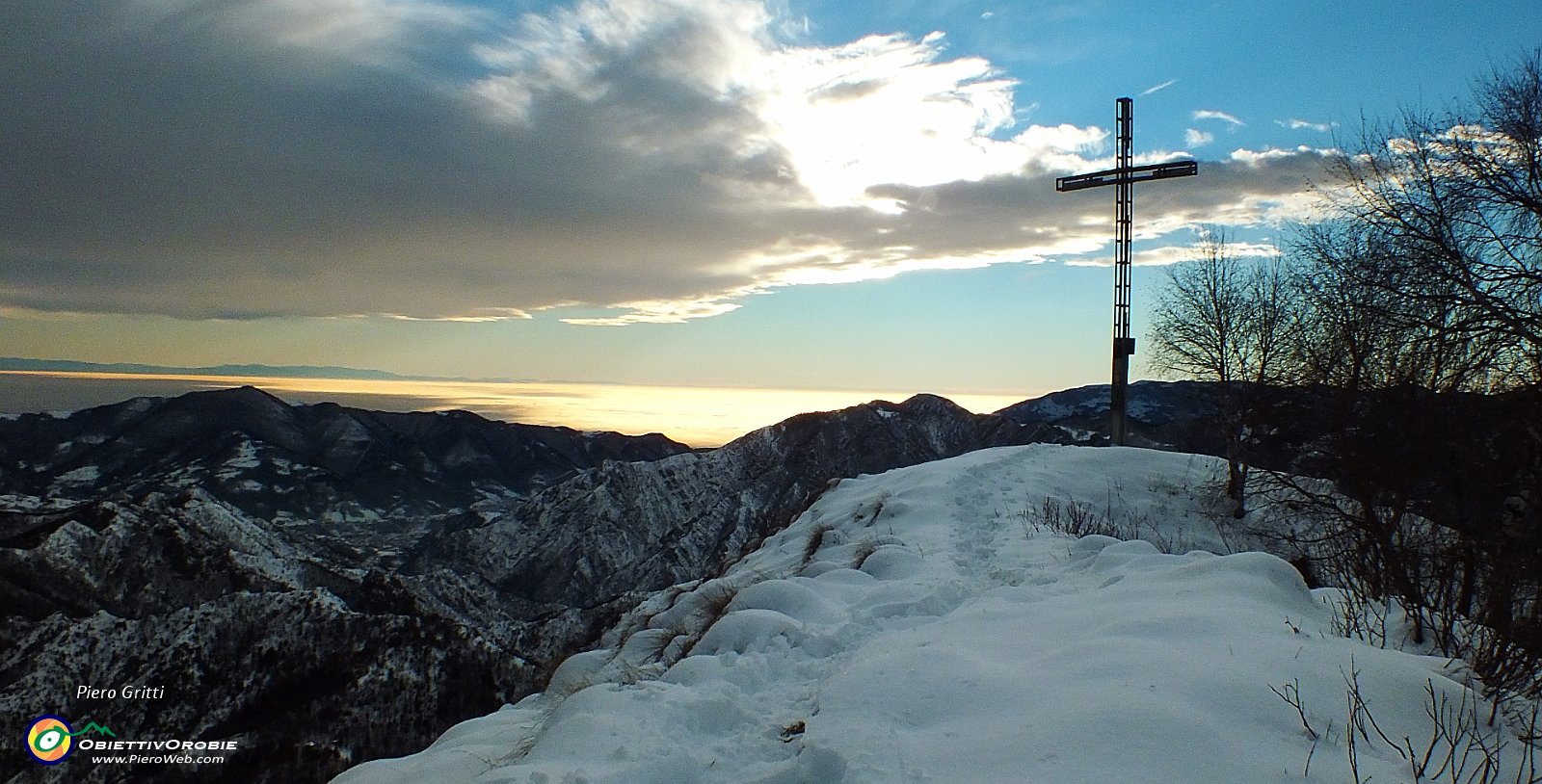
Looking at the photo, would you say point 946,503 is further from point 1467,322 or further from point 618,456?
point 618,456

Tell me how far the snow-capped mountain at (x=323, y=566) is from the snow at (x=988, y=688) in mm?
6093

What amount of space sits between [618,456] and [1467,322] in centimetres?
18245

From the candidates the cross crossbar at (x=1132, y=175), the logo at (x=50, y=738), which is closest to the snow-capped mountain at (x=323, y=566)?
the logo at (x=50, y=738)

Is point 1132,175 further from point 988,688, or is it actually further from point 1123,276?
point 988,688

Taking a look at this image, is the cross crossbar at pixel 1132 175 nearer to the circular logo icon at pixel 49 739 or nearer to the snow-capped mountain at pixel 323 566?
the snow-capped mountain at pixel 323 566

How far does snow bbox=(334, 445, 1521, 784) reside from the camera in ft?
11.8

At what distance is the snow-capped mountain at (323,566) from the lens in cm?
2381

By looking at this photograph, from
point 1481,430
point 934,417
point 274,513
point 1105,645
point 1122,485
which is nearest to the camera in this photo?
point 1105,645

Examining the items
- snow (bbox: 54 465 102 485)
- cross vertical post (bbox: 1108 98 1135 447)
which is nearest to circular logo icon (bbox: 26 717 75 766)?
cross vertical post (bbox: 1108 98 1135 447)

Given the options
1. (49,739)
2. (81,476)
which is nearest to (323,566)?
(49,739)

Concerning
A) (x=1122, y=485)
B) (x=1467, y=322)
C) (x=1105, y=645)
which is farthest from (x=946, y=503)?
(x=1105, y=645)

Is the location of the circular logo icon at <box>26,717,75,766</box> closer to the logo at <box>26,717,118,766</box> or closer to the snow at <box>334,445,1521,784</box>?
the logo at <box>26,717,118,766</box>

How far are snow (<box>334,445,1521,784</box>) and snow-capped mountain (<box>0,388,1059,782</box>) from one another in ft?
20.0

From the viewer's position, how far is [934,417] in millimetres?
103375
